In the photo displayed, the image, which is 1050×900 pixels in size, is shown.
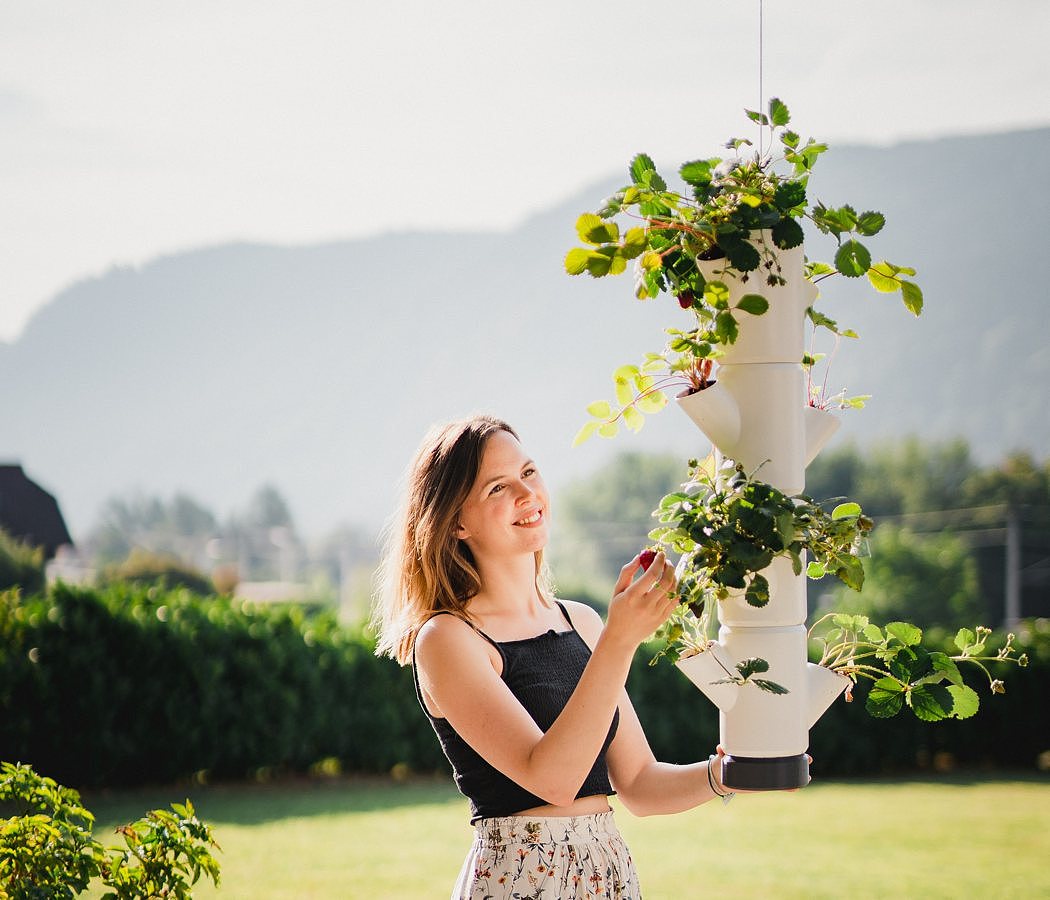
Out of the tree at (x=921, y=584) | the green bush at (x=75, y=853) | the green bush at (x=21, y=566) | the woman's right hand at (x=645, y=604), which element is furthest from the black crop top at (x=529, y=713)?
the tree at (x=921, y=584)

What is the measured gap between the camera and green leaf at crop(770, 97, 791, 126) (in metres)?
1.61

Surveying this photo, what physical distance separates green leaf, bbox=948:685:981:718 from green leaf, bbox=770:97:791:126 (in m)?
0.84

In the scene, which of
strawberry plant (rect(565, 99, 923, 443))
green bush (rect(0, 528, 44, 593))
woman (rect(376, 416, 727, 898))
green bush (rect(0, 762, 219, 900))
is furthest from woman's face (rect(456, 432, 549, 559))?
green bush (rect(0, 528, 44, 593))

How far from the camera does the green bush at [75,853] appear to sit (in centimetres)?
232

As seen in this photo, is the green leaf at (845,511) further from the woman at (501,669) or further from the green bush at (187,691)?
the green bush at (187,691)

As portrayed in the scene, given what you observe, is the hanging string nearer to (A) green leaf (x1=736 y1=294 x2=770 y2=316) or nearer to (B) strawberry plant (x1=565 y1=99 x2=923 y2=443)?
(B) strawberry plant (x1=565 y1=99 x2=923 y2=443)

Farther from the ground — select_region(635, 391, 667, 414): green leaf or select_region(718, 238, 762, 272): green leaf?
select_region(718, 238, 762, 272): green leaf

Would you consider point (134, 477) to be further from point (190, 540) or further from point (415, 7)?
point (415, 7)

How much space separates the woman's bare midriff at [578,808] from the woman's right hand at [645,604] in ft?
1.61

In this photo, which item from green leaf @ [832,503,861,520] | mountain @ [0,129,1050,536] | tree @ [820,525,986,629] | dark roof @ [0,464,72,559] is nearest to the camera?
green leaf @ [832,503,861,520]

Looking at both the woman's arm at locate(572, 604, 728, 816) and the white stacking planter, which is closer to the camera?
the white stacking planter

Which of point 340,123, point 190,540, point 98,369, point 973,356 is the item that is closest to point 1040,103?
point 973,356

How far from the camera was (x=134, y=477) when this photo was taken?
120062 millimetres

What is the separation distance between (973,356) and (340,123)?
73.1 metres
